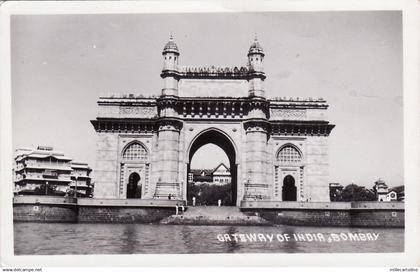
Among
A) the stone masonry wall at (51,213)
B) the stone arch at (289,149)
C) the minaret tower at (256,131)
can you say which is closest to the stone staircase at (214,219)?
the minaret tower at (256,131)

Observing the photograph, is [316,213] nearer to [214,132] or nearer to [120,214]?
[214,132]

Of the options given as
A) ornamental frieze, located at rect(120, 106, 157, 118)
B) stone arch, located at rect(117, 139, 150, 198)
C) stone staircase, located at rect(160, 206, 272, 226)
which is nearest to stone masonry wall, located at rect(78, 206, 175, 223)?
stone staircase, located at rect(160, 206, 272, 226)

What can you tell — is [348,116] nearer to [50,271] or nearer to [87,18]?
[87,18]

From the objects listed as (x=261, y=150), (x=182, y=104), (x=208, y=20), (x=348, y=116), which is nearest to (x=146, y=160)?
(x=182, y=104)

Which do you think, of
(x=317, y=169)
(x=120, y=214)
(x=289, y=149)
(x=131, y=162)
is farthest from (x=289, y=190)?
(x=120, y=214)

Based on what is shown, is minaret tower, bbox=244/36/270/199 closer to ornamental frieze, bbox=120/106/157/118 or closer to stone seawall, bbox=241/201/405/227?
stone seawall, bbox=241/201/405/227

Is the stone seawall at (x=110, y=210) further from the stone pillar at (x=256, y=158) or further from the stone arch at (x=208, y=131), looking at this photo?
the stone pillar at (x=256, y=158)
